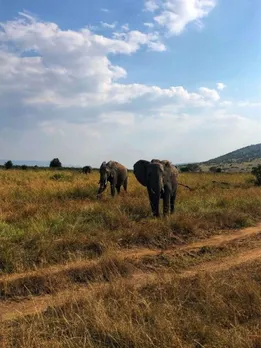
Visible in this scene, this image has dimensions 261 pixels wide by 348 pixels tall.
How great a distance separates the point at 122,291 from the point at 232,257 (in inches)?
152

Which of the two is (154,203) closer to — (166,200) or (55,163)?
(166,200)

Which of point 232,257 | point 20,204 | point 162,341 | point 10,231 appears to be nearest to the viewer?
point 162,341

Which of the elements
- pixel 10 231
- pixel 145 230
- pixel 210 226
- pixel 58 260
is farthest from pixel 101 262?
pixel 210 226

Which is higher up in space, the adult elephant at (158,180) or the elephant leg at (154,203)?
the adult elephant at (158,180)

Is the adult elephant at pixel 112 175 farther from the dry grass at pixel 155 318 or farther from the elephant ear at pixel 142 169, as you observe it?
the dry grass at pixel 155 318

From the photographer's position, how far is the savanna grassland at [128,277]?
4.60 metres

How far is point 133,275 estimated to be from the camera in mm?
7648

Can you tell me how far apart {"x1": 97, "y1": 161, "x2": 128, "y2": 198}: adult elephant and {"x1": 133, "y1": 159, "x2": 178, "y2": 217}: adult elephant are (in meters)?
4.71

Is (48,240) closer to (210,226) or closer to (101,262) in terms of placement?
(101,262)

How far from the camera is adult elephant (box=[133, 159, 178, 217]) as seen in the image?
13.1 meters

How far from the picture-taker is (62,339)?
14.8 feet

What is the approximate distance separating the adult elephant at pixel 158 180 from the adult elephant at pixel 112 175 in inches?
186

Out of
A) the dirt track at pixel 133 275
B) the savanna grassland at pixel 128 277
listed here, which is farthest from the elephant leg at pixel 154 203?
the dirt track at pixel 133 275

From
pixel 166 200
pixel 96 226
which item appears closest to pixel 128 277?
pixel 96 226
